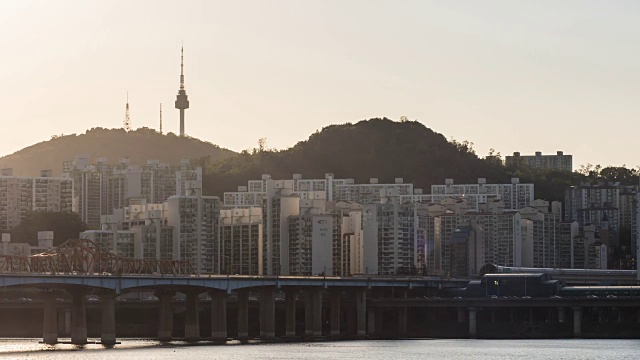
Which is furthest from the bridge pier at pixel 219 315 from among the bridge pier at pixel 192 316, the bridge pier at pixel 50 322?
the bridge pier at pixel 50 322

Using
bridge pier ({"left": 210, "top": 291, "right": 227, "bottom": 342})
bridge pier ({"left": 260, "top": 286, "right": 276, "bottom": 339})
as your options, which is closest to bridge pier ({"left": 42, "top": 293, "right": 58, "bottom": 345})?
bridge pier ({"left": 210, "top": 291, "right": 227, "bottom": 342})

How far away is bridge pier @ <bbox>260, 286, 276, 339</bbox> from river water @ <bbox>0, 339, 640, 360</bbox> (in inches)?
426

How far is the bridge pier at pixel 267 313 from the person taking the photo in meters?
195

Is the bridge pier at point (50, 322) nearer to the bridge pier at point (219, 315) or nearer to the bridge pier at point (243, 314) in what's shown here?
the bridge pier at point (219, 315)

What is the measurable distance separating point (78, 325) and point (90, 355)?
27149 mm

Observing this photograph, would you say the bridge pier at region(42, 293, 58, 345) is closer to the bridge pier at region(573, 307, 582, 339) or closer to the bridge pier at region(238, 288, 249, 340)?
the bridge pier at region(238, 288, 249, 340)

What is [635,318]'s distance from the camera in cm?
19812

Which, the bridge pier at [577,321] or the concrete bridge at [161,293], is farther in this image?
the bridge pier at [577,321]

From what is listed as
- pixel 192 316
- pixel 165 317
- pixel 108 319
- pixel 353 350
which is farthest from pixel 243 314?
pixel 353 350

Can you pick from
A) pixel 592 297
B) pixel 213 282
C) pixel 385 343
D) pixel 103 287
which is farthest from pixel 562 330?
pixel 103 287

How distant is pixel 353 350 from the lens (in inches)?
6457

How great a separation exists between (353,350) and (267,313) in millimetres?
33446

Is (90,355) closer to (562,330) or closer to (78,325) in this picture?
(78,325)

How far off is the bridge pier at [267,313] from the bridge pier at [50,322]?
24.7m
